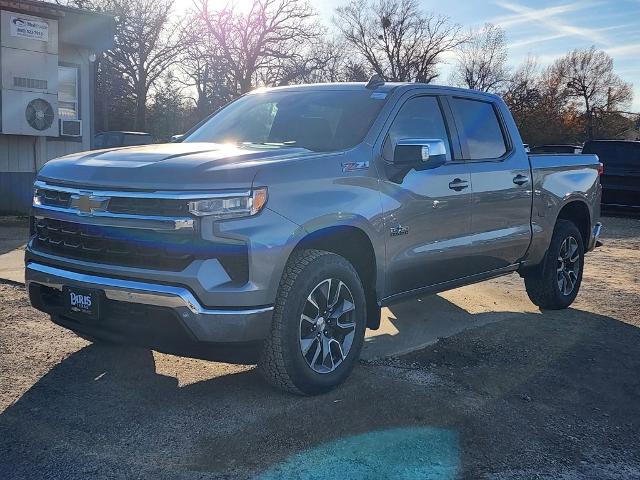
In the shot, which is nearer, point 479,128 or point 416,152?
point 416,152

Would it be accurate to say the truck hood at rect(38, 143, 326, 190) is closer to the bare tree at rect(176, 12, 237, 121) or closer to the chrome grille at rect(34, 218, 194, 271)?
the chrome grille at rect(34, 218, 194, 271)

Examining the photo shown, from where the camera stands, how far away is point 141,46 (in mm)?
38031

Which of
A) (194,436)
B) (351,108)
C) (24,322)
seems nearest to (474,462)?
(194,436)

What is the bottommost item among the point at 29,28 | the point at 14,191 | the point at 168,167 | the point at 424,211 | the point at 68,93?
the point at 14,191

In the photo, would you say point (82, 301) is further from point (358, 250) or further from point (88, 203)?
point (358, 250)

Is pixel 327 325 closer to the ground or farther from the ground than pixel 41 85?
closer to the ground

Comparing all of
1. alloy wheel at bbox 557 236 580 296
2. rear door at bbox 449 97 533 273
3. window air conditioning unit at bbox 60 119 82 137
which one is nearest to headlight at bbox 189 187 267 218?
rear door at bbox 449 97 533 273

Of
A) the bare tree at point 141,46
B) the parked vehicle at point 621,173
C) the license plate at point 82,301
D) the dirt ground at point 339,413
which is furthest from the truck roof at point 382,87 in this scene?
the bare tree at point 141,46

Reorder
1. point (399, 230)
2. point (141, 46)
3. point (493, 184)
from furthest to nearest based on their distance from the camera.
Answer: point (141, 46)
point (493, 184)
point (399, 230)

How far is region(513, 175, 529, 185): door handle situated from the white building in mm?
10275

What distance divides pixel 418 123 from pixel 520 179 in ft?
4.39

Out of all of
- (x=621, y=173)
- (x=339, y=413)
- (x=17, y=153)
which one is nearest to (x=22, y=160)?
(x=17, y=153)

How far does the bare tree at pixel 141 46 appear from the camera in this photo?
3681 centimetres

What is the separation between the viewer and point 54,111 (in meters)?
Answer: 13.1
